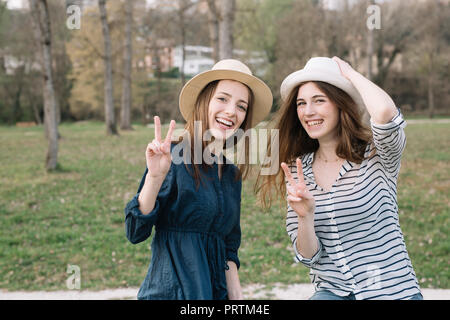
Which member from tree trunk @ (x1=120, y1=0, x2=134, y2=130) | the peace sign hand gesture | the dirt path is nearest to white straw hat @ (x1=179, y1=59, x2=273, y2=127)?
the peace sign hand gesture

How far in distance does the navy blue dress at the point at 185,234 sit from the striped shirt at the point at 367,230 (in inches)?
19.9

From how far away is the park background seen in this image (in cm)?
571

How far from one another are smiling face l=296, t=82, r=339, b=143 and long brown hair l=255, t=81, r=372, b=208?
0.10 feet

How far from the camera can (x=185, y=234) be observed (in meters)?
2.39

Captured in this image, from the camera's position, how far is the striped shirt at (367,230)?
2.39 metres

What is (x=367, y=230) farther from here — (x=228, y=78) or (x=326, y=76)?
(x=228, y=78)

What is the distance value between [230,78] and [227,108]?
8.1 inches

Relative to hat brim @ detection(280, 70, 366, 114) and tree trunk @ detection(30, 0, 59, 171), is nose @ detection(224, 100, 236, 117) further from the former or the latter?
tree trunk @ detection(30, 0, 59, 171)

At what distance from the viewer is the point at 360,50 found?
31.4 metres

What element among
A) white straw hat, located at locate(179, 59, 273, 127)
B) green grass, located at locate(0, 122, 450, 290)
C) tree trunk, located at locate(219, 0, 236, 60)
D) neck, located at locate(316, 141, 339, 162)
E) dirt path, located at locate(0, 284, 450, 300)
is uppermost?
tree trunk, located at locate(219, 0, 236, 60)

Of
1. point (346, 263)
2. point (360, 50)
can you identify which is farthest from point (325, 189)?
point (360, 50)

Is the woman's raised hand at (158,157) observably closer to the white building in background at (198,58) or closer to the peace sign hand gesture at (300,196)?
the peace sign hand gesture at (300,196)

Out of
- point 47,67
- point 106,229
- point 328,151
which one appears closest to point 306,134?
point 328,151

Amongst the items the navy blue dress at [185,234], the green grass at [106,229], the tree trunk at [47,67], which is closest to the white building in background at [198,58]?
the tree trunk at [47,67]
